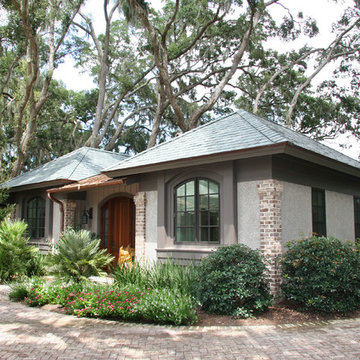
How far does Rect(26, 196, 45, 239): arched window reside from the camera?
1437 centimetres

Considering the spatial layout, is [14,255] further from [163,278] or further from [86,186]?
[163,278]

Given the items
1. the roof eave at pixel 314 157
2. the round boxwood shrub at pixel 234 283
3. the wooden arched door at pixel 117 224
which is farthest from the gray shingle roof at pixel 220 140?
the round boxwood shrub at pixel 234 283

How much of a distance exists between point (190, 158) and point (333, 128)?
2076 centimetres

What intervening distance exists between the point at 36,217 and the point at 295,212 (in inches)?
389

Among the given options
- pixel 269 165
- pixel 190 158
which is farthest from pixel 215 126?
pixel 269 165

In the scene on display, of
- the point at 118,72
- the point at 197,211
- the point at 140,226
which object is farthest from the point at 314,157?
the point at 118,72

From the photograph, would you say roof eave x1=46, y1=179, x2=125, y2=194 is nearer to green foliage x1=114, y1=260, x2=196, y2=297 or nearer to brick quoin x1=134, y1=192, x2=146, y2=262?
brick quoin x1=134, y1=192, x2=146, y2=262

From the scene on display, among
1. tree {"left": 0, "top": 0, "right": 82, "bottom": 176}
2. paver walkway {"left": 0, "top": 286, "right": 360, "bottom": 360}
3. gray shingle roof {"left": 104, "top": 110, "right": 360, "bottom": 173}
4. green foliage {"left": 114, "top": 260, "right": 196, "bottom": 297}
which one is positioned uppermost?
tree {"left": 0, "top": 0, "right": 82, "bottom": 176}

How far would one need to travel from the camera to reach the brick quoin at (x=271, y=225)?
780cm

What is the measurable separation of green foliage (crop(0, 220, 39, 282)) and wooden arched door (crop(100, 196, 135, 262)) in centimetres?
228

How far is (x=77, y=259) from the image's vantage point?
9641 mm

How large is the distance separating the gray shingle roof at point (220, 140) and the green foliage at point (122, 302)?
128 inches

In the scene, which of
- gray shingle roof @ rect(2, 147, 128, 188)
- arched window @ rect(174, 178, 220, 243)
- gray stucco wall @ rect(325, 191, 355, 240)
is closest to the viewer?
arched window @ rect(174, 178, 220, 243)

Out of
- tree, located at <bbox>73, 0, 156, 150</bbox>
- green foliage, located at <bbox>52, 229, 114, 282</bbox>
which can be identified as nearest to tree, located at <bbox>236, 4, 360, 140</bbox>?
tree, located at <bbox>73, 0, 156, 150</bbox>
